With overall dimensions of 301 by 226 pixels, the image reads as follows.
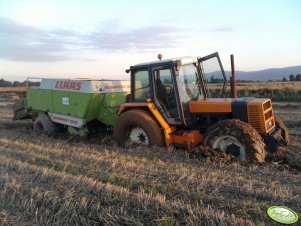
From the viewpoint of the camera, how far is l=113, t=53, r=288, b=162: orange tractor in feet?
25.5

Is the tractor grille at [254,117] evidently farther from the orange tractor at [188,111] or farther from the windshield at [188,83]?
the windshield at [188,83]

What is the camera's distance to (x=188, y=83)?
8.55m

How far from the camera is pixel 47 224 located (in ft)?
14.1

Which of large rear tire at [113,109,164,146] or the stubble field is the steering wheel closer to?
large rear tire at [113,109,164,146]

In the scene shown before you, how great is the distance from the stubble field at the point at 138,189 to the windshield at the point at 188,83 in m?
1.22

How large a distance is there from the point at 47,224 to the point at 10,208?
0.72 meters

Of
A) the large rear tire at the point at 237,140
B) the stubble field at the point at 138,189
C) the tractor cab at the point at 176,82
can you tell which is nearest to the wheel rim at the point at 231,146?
the large rear tire at the point at 237,140

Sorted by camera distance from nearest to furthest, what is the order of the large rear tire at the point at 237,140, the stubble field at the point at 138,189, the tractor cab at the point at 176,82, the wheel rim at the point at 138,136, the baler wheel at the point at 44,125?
the stubble field at the point at 138,189, the large rear tire at the point at 237,140, the tractor cab at the point at 176,82, the wheel rim at the point at 138,136, the baler wheel at the point at 44,125

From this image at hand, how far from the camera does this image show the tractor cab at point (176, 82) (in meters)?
8.28

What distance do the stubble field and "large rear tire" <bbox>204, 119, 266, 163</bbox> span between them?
0.29m

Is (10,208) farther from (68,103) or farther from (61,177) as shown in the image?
(68,103)

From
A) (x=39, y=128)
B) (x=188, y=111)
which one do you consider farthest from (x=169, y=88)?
(x=39, y=128)

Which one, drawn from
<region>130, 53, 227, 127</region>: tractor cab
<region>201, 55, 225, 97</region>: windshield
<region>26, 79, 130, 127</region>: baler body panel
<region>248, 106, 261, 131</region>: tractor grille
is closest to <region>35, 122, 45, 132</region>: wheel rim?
<region>26, 79, 130, 127</region>: baler body panel

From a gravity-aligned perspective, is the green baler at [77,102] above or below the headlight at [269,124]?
above
